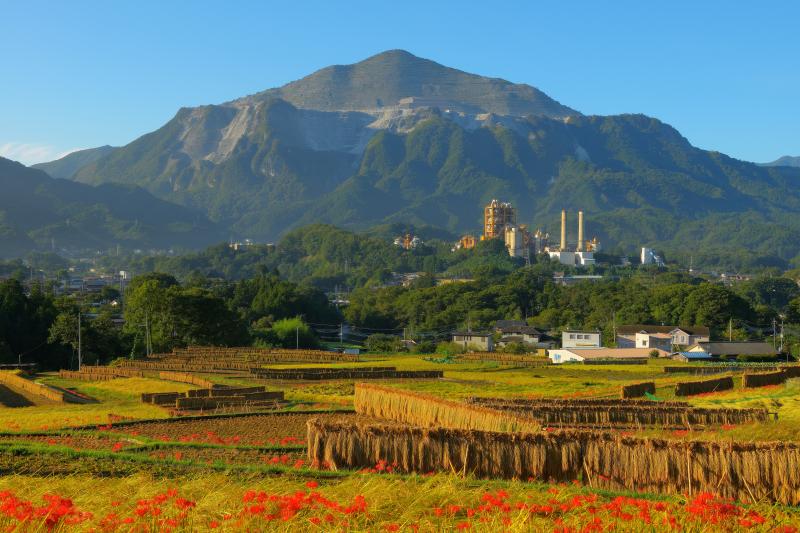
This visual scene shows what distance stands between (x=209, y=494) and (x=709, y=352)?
7400cm

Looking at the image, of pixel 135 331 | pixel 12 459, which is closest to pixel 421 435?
pixel 12 459

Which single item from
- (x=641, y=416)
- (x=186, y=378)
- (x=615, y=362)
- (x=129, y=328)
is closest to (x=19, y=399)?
(x=186, y=378)

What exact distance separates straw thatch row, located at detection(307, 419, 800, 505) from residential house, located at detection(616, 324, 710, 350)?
74200mm

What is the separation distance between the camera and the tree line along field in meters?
15.2

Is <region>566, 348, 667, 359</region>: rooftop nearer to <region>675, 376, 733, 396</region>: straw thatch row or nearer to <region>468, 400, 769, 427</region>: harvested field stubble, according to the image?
<region>675, 376, 733, 396</region>: straw thatch row

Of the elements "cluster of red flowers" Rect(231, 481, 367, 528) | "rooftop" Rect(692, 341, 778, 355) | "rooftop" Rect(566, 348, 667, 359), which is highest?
"cluster of red flowers" Rect(231, 481, 367, 528)

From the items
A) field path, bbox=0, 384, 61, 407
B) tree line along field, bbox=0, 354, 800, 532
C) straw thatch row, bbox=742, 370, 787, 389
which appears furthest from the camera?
straw thatch row, bbox=742, 370, 787, 389

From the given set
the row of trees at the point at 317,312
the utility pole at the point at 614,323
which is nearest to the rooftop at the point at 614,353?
the utility pole at the point at 614,323

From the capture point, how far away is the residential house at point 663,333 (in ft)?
316

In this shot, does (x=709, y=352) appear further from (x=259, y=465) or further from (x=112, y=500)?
(x=112, y=500)

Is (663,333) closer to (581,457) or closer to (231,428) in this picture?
(231,428)

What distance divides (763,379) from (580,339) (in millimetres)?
55727

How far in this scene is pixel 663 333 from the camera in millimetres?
98625

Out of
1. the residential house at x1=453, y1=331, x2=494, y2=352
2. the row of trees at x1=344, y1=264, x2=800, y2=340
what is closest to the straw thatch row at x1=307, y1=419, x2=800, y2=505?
the residential house at x1=453, y1=331, x2=494, y2=352
